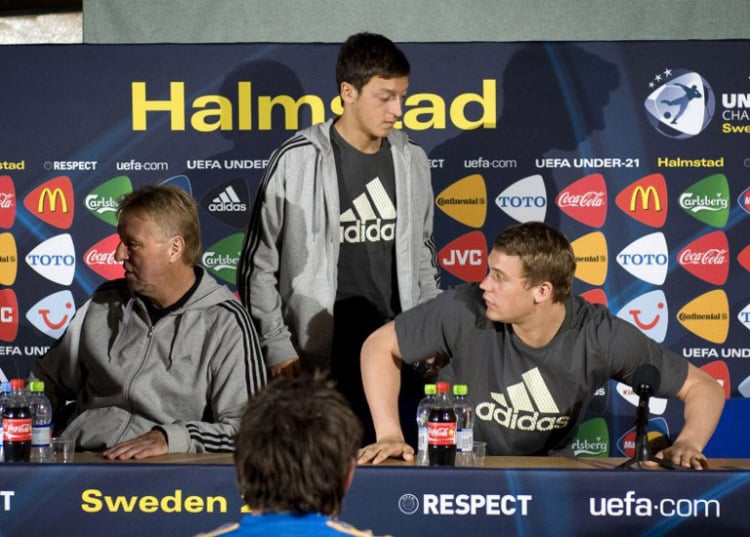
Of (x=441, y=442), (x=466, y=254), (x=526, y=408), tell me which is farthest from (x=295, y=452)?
(x=466, y=254)

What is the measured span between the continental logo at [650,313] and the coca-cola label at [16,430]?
2582mm

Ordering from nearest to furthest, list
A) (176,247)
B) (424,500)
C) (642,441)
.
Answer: (424,500) → (642,441) → (176,247)

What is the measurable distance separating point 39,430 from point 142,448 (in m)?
0.27

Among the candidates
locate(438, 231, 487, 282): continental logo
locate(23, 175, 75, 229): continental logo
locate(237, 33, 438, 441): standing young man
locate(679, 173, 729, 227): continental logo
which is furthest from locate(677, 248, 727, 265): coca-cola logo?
locate(23, 175, 75, 229): continental logo

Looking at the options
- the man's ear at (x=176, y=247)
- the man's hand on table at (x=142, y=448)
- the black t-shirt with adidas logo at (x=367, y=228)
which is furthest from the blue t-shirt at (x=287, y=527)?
the black t-shirt with adidas logo at (x=367, y=228)

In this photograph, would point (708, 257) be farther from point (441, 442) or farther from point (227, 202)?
point (441, 442)

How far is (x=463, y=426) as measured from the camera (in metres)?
2.99

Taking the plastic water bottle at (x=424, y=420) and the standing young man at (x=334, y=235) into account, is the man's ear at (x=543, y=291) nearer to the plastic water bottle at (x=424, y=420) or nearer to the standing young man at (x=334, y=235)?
the plastic water bottle at (x=424, y=420)

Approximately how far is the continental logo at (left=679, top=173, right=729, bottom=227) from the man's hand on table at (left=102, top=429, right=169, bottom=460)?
2519 mm

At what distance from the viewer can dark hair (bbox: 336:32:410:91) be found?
3.79 metres

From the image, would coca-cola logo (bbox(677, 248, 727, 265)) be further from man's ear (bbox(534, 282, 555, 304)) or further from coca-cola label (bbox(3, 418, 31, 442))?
coca-cola label (bbox(3, 418, 31, 442))

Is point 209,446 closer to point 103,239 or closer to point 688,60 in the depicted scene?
point 103,239

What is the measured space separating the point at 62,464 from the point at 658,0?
12.4 ft

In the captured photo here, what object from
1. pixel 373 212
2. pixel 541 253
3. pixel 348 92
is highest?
pixel 348 92
